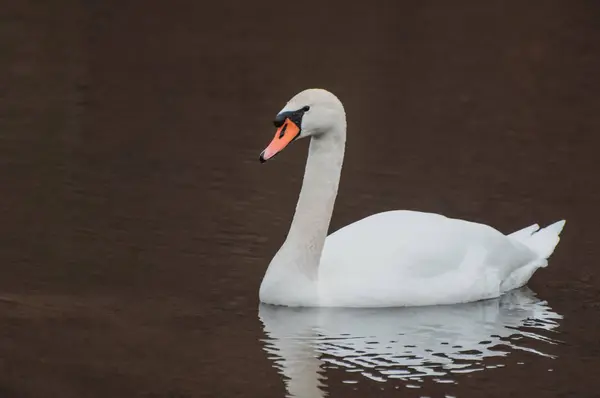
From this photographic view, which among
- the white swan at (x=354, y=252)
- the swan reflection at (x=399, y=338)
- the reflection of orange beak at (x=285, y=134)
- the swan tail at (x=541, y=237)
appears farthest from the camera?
the swan tail at (x=541, y=237)

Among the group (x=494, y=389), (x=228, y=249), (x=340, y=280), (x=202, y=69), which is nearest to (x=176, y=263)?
(x=228, y=249)

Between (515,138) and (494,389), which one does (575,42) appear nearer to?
(515,138)

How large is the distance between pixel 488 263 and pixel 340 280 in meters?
1.14

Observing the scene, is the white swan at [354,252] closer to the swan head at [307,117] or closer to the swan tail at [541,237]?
the swan head at [307,117]

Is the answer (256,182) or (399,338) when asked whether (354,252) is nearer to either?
(399,338)

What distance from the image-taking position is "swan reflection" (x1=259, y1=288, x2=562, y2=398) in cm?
862

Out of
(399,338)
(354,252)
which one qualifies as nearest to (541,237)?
(354,252)

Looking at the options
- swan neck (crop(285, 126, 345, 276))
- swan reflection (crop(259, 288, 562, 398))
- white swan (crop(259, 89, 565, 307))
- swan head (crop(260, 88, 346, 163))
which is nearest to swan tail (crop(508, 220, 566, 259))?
white swan (crop(259, 89, 565, 307))

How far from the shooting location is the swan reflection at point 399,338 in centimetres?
862

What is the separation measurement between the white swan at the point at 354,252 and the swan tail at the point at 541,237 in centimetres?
47

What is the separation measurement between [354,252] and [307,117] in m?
0.96

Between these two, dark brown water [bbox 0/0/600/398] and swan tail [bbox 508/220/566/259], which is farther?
swan tail [bbox 508/220/566/259]

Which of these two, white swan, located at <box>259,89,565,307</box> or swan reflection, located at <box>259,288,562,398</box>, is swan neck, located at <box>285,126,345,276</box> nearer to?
white swan, located at <box>259,89,565,307</box>

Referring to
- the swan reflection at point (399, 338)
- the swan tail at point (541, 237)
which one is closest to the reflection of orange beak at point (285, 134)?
the swan reflection at point (399, 338)
